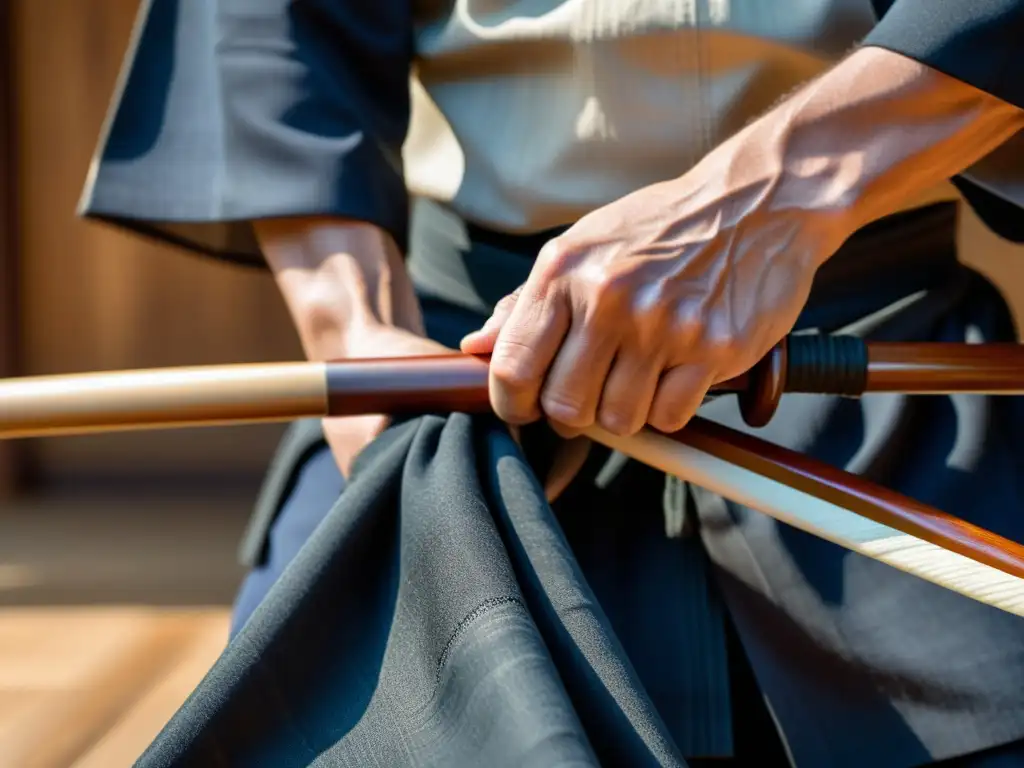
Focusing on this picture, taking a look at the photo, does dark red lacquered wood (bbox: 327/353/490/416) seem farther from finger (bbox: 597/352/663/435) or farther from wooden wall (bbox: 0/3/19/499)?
wooden wall (bbox: 0/3/19/499)

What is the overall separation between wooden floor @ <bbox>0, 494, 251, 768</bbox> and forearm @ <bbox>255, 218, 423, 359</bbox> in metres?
0.60

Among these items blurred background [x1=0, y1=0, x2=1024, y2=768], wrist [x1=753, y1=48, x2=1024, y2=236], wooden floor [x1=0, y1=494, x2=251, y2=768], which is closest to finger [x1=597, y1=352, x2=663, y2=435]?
wrist [x1=753, y1=48, x2=1024, y2=236]

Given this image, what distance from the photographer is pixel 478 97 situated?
64cm

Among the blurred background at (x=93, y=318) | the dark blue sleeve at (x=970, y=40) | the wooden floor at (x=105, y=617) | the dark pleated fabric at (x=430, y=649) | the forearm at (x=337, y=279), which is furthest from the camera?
the blurred background at (x=93, y=318)

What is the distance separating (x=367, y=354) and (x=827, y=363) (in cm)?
25

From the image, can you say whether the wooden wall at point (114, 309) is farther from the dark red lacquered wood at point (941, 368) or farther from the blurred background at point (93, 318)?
the dark red lacquered wood at point (941, 368)

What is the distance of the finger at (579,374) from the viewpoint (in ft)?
1.50

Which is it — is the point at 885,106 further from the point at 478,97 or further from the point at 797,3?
the point at 478,97

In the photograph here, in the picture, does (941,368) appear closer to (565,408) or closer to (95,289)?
(565,408)

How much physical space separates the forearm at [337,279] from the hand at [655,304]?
144mm

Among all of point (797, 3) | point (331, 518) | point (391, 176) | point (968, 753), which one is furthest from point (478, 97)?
point (968, 753)

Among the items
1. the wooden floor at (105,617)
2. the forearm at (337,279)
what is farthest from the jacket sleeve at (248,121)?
the wooden floor at (105,617)

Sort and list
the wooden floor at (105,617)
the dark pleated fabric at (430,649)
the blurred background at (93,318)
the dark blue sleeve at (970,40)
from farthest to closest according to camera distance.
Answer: the blurred background at (93,318), the wooden floor at (105,617), the dark blue sleeve at (970,40), the dark pleated fabric at (430,649)

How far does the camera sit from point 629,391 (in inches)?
18.2
